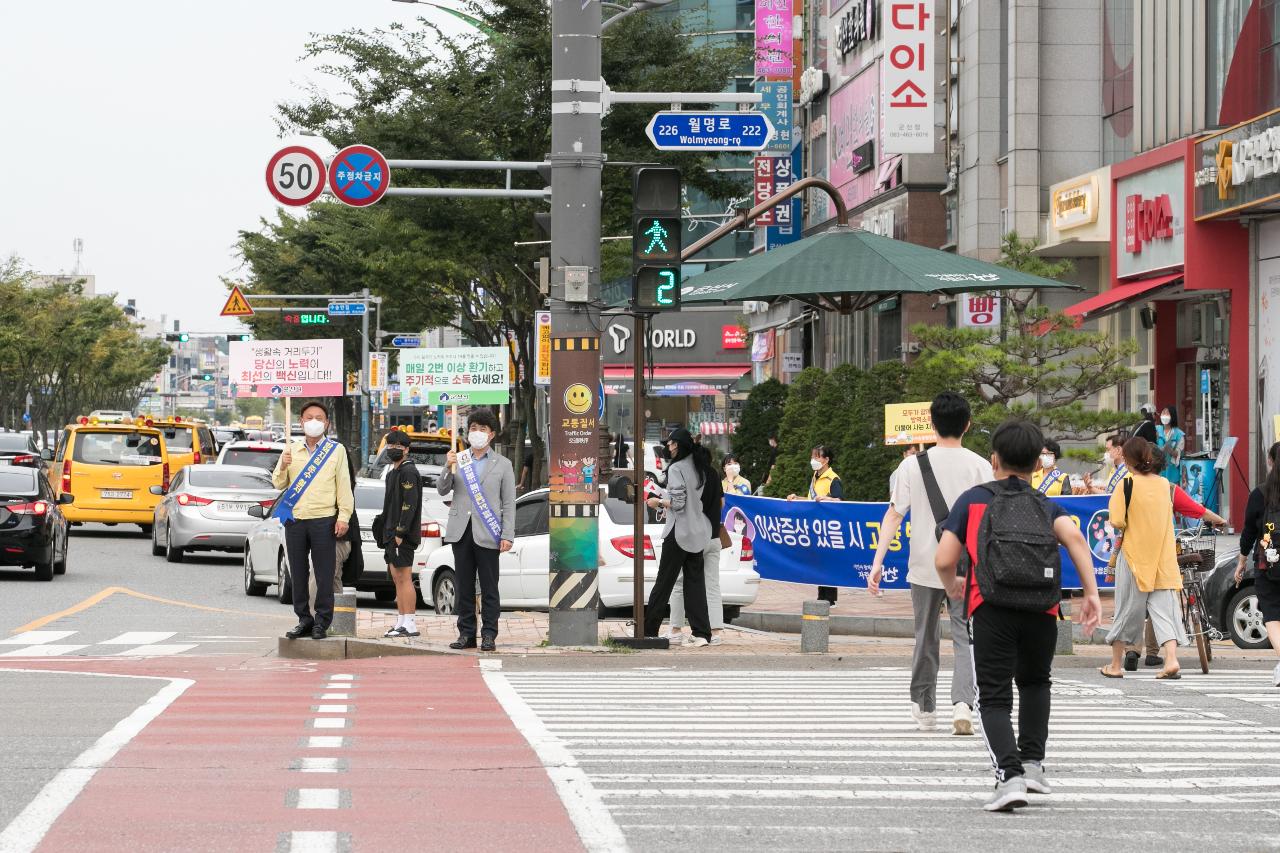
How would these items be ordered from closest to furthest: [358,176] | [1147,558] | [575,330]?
[1147,558], [575,330], [358,176]

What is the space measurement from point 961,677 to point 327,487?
6.35m

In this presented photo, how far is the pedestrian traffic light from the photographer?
15.5m

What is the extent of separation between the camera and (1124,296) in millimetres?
29641

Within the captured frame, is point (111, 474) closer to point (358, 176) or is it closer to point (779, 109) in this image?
point (358, 176)

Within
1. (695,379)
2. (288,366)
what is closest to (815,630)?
(288,366)

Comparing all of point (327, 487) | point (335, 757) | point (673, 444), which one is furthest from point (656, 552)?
point (335, 757)

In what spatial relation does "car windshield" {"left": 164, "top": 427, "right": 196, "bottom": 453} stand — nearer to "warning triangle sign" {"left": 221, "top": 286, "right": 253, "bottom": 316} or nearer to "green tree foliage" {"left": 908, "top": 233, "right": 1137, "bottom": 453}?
"warning triangle sign" {"left": 221, "top": 286, "right": 253, "bottom": 316}

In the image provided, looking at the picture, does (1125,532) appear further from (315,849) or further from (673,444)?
(315,849)

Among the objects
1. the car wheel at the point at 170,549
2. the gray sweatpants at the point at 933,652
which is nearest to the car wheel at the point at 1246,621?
the gray sweatpants at the point at 933,652

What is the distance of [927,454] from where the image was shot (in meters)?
10.9

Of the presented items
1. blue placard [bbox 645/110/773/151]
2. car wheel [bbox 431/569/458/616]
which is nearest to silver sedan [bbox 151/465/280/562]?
car wheel [bbox 431/569/458/616]

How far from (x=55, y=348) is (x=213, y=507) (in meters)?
59.4

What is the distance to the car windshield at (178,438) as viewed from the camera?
140 ft

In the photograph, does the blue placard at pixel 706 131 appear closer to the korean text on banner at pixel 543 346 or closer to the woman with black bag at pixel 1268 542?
the woman with black bag at pixel 1268 542
